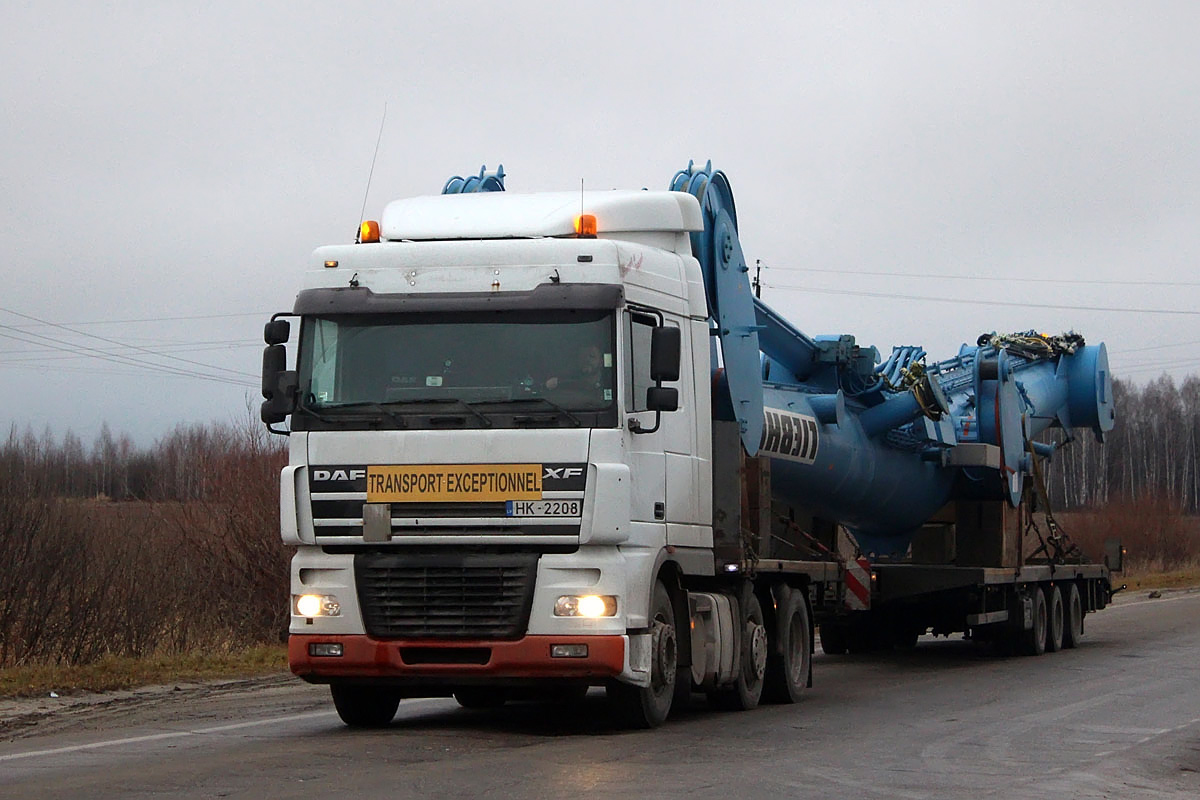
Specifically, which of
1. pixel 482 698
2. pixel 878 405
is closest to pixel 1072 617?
pixel 878 405

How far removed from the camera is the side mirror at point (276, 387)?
36.0 ft

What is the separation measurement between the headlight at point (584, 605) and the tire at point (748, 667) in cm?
278

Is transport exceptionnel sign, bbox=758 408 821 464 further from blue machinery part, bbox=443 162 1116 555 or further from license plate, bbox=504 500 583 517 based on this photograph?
license plate, bbox=504 500 583 517

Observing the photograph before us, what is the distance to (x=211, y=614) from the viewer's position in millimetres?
22859

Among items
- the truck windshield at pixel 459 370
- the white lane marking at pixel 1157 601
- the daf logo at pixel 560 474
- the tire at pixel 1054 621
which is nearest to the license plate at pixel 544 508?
the daf logo at pixel 560 474

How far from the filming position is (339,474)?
35.8 feet

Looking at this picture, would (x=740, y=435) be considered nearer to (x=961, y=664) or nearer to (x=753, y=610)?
(x=753, y=610)

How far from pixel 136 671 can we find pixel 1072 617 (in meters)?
13.5

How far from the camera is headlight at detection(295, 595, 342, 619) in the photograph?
11023 mm

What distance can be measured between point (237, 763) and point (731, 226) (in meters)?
6.43

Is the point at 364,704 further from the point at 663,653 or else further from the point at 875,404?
the point at 875,404

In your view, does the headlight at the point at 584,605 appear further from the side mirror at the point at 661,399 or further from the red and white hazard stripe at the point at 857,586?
the red and white hazard stripe at the point at 857,586

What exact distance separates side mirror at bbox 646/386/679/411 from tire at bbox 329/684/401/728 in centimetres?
279

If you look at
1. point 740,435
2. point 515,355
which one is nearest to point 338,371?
point 515,355
